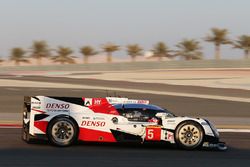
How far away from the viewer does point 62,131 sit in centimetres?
1163

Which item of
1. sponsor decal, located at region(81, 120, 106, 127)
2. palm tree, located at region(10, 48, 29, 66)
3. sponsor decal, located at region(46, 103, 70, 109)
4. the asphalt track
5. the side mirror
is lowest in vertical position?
the asphalt track

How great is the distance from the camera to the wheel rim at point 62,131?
1163 cm

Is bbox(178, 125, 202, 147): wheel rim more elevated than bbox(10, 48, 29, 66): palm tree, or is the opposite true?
bbox(10, 48, 29, 66): palm tree

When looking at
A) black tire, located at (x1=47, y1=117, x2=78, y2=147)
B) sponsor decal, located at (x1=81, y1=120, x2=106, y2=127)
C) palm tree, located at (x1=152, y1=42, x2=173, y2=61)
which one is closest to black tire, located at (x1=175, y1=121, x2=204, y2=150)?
sponsor decal, located at (x1=81, y1=120, x2=106, y2=127)

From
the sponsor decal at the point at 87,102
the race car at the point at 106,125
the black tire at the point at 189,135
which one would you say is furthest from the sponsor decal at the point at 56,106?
the black tire at the point at 189,135

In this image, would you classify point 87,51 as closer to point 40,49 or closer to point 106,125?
point 40,49

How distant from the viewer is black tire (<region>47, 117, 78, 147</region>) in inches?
458

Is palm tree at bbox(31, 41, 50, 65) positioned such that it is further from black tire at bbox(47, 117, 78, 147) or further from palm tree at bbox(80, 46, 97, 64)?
black tire at bbox(47, 117, 78, 147)

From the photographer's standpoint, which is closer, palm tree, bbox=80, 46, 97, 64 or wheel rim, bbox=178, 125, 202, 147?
wheel rim, bbox=178, 125, 202, 147

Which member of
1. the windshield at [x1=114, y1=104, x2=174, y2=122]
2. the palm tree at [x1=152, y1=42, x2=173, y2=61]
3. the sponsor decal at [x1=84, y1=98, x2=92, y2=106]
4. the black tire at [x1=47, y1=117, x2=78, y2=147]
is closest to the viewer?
the black tire at [x1=47, y1=117, x2=78, y2=147]

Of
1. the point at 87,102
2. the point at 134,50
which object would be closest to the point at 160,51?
the point at 134,50

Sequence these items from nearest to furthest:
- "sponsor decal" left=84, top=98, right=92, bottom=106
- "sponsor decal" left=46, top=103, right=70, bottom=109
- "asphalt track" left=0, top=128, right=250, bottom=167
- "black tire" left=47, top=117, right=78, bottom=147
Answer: "asphalt track" left=0, top=128, right=250, bottom=167, "black tire" left=47, top=117, right=78, bottom=147, "sponsor decal" left=46, top=103, right=70, bottom=109, "sponsor decal" left=84, top=98, right=92, bottom=106

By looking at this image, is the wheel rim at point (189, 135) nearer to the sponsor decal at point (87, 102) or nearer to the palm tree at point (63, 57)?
the sponsor decal at point (87, 102)

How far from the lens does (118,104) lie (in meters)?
12.2
